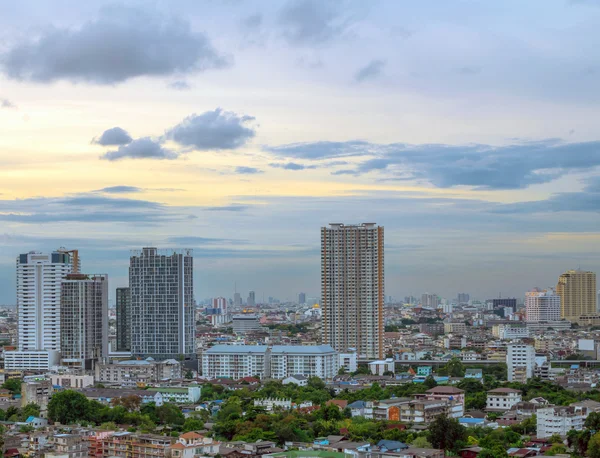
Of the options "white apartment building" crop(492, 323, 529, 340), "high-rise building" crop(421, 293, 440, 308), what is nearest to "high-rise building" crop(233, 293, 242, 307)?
"high-rise building" crop(421, 293, 440, 308)

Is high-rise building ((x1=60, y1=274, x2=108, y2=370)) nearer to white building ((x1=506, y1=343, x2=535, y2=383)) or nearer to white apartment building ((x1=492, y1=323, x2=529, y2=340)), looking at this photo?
white building ((x1=506, y1=343, x2=535, y2=383))

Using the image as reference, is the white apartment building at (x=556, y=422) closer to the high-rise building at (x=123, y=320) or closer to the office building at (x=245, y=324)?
the high-rise building at (x=123, y=320)

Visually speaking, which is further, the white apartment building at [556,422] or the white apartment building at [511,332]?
the white apartment building at [511,332]

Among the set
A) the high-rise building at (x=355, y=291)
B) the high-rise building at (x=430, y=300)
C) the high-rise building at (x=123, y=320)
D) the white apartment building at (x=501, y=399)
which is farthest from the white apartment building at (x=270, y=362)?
the high-rise building at (x=430, y=300)

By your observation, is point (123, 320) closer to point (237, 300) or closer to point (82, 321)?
point (82, 321)

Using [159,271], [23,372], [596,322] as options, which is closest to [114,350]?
[159,271]
